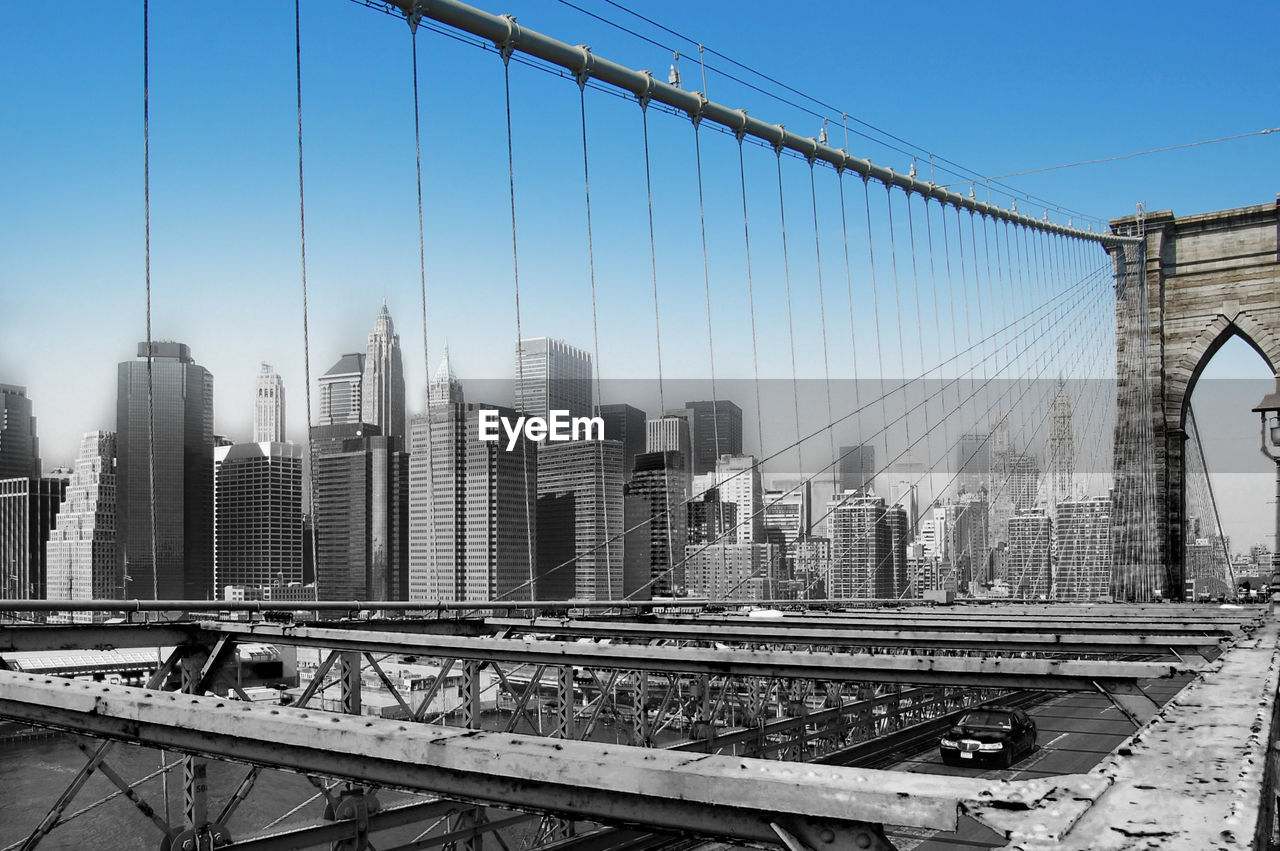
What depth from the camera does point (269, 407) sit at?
55.2 meters

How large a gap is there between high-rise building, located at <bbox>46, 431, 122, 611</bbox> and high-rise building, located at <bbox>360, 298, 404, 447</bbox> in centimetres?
826

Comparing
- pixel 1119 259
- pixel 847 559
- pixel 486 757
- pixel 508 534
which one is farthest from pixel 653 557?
pixel 486 757

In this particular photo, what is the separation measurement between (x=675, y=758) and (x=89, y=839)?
129 ft

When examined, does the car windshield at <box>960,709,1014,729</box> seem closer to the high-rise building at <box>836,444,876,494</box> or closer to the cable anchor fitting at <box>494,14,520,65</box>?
the cable anchor fitting at <box>494,14,520,65</box>

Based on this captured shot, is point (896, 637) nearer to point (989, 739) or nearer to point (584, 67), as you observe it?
point (989, 739)

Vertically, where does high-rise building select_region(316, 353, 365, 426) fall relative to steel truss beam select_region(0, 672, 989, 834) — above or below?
above

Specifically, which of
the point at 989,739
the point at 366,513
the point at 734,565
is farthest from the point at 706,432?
the point at 989,739

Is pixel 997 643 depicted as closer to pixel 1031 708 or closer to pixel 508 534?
pixel 1031 708

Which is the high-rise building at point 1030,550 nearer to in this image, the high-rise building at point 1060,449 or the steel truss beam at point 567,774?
the high-rise building at point 1060,449

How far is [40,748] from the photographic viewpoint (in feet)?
159

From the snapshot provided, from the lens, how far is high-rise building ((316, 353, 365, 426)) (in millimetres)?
41978

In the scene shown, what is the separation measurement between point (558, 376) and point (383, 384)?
7.81 metres

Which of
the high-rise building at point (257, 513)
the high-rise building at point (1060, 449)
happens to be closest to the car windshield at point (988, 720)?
the high-rise building at point (257, 513)

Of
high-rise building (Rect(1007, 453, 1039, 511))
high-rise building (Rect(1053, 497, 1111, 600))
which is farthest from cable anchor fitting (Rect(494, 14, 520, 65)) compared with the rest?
high-rise building (Rect(1007, 453, 1039, 511))
